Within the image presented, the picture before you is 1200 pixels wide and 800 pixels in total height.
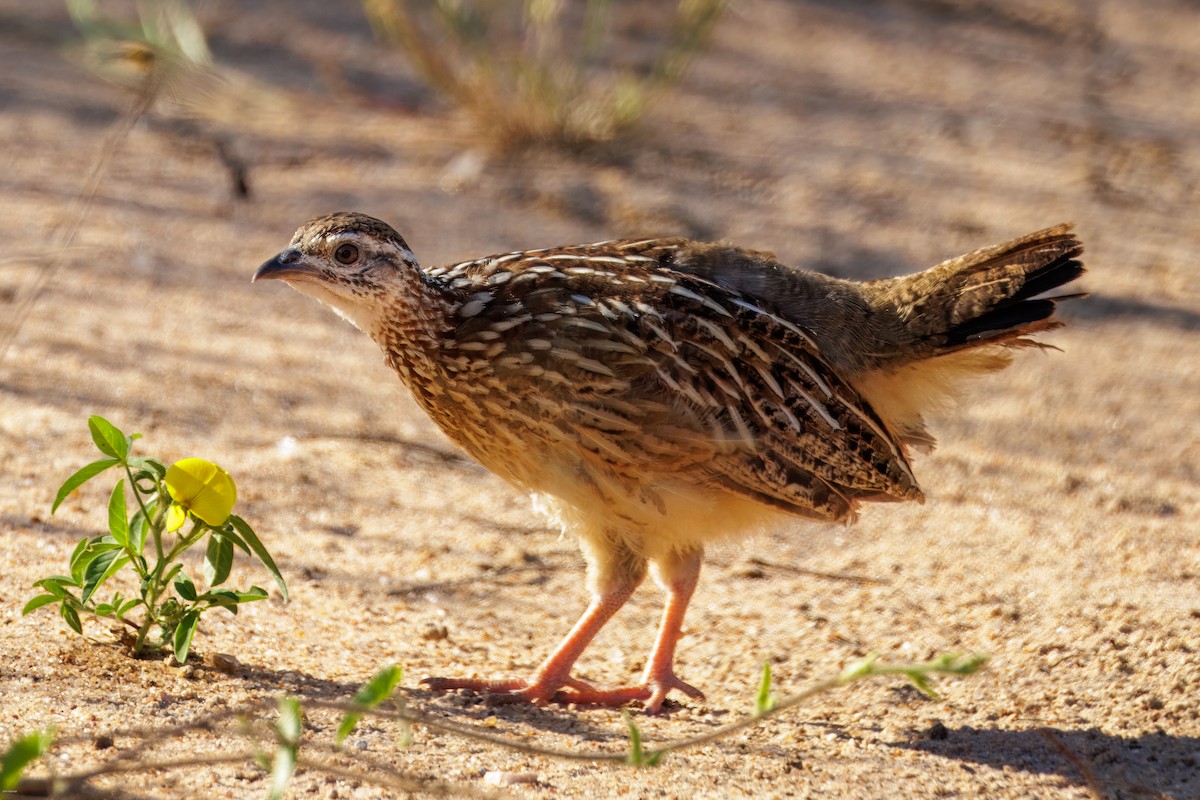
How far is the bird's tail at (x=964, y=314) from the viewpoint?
15.1 ft

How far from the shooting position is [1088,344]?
295 inches

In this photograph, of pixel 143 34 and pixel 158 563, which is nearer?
pixel 158 563

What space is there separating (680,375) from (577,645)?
97cm

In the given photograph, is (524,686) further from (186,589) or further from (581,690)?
(186,589)

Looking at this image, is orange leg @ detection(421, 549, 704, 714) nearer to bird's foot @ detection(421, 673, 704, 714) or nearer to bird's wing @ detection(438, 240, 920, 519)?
bird's foot @ detection(421, 673, 704, 714)

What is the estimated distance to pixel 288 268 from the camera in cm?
419

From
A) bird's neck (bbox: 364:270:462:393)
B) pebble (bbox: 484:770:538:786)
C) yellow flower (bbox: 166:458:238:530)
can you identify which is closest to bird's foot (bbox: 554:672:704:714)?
→ pebble (bbox: 484:770:538:786)

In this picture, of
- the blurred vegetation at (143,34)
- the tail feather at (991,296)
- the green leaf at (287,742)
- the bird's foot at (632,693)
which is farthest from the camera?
the blurred vegetation at (143,34)

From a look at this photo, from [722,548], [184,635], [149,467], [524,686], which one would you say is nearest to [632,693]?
[524,686]

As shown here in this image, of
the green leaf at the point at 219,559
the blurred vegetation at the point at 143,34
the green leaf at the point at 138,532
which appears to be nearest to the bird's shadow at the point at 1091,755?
the green leaf at the point at 219,559

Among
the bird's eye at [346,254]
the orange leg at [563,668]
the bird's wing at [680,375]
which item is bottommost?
the orange leg at [563,668]

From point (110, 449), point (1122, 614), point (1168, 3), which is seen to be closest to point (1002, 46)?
point (1168, 3)

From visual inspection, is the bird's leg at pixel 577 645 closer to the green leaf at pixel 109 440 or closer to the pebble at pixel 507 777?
the pebble at pixel 507 777

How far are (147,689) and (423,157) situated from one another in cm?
598
